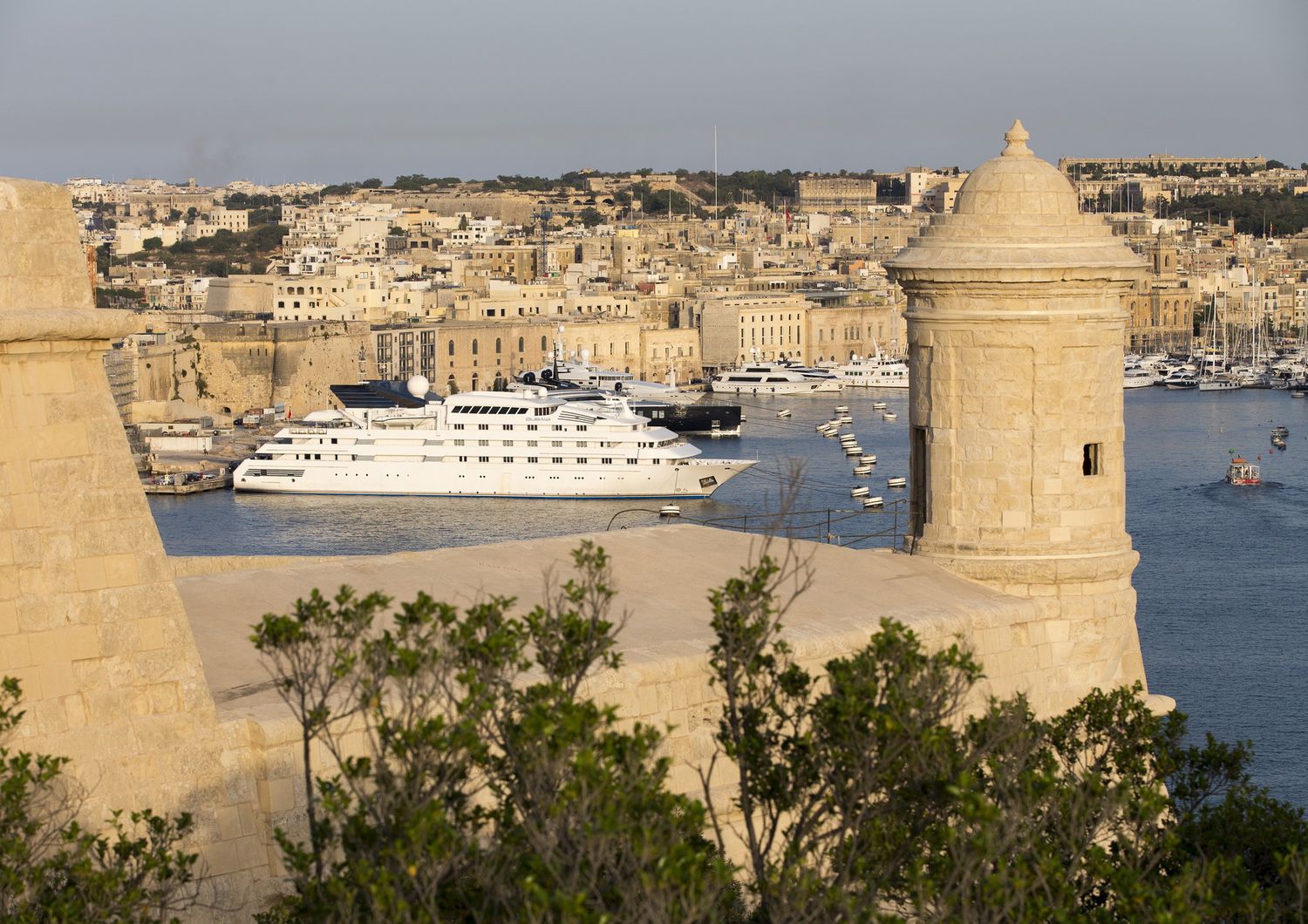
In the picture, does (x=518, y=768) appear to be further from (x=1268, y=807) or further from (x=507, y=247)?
(x=507, y=247)

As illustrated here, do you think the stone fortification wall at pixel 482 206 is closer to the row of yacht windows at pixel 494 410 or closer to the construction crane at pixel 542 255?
the construction crane at pixel 542 255

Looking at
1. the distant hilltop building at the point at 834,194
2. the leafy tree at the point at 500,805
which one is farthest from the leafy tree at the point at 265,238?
the leafy tree at the point at 500,805

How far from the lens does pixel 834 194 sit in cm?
14700

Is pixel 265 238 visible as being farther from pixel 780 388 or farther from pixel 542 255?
pixel 780 388

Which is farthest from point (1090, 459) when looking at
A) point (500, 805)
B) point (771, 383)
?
point (771, 383)

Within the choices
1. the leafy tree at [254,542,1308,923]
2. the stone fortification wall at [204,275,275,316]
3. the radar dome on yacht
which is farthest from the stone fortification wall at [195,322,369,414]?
the leafy tree at [254,542,1308,923]

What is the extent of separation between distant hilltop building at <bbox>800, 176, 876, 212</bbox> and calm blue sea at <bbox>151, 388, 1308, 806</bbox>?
86.2 meters

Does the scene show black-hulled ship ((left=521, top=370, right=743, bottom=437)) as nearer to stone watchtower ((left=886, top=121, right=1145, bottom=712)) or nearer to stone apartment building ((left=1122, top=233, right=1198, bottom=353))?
stone apartment building ((left=1122, top=233, right=1198, bottom=353))

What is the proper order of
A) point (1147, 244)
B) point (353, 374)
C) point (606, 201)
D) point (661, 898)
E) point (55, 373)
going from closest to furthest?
point (661, 898), point (55, 373), point (353, 374), point (1147, 244), point (606, 201)

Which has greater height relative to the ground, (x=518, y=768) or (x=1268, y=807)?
(x=518, y=768)

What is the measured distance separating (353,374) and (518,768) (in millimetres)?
59967

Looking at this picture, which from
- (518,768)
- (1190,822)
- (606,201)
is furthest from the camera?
(606,201)

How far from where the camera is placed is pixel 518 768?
3744 mm

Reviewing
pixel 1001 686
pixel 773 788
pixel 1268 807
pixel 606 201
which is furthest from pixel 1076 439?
pixel 606 201
